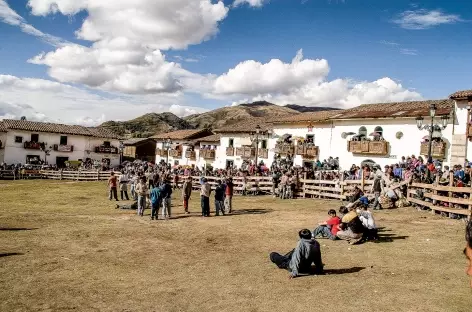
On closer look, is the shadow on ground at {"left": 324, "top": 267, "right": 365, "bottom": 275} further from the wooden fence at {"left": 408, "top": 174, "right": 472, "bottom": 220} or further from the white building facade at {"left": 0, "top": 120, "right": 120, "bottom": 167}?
the white building facade at {"left": 0, "top": 120, "right": 120, "bottom": 167}

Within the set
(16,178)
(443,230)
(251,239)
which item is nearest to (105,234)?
(251,239)

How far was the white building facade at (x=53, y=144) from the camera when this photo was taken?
4966cm

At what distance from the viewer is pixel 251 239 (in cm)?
1207

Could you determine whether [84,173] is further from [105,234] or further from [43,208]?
[105,234]

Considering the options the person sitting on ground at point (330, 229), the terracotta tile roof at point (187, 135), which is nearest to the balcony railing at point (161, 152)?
the terracotta tile roof at point (187, 135)

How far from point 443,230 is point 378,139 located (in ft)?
63.7

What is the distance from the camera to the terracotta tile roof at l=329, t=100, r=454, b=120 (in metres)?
28.0

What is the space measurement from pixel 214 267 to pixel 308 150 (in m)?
27.8

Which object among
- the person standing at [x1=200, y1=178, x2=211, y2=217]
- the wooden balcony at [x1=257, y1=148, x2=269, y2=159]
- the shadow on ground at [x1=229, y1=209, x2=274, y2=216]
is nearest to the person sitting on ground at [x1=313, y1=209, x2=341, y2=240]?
the shadow on ground at [x1=229, y1=209, x2=274, y2=216]

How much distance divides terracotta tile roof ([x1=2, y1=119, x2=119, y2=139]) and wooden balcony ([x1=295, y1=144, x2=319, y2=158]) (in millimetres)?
33739

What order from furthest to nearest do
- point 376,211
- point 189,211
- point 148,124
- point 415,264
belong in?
point 148,124 < point 189,211 < point 376,211 < point 415,264

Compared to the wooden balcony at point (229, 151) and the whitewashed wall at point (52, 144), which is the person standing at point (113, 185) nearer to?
the wooden balcony at point (229, 151)

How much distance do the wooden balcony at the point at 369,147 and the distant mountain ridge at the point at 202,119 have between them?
7131 centimetres

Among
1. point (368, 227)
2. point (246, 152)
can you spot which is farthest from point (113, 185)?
point (246, 152)
